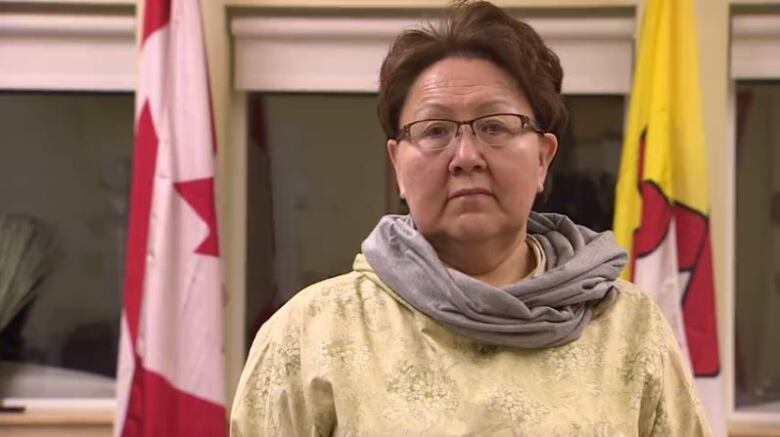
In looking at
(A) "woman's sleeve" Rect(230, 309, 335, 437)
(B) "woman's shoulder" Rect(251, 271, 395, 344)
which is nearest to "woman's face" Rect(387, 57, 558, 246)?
(B) "woman's shoulder" Rect(251, 271, 395, 344)

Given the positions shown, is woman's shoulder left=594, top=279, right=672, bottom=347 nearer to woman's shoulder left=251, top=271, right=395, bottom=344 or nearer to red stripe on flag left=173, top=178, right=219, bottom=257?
woman's shoulder left=251, top=271, right=395, bottom=344

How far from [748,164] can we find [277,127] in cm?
134

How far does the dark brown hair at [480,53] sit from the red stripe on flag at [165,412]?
1125mm

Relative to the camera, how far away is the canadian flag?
1900 millimetres

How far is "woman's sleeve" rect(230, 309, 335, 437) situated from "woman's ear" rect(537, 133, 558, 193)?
36 centimetres

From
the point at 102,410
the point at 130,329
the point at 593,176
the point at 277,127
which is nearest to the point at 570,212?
the point at 593,176

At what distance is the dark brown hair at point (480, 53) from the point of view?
979 millimetres

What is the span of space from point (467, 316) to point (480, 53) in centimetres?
31

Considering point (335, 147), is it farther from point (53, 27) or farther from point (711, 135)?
point (711, 135)

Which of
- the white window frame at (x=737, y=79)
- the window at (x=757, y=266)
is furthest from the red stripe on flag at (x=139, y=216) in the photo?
the window at (x=757, y=266)

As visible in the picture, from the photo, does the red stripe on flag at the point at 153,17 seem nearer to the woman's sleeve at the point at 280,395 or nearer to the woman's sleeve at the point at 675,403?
the woman's sleeve at the point at 280,395

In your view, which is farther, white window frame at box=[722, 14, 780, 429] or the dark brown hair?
white window frame at box=[722, 14, 780, 429]

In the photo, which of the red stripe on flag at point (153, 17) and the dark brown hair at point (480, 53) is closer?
the dark brown hair at point (480, 53)

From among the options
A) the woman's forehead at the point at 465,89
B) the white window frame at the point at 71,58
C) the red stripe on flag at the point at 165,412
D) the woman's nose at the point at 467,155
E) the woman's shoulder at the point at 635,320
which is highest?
the white window frame at the point at 71,58
